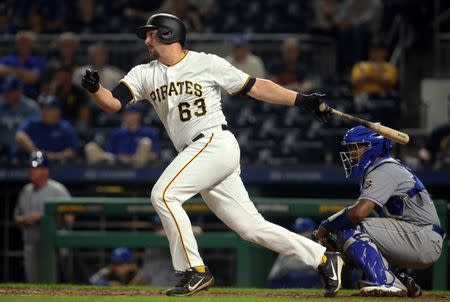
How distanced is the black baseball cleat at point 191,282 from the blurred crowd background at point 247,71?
3726mm

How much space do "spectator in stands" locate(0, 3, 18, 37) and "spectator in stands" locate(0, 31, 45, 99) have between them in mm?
1026

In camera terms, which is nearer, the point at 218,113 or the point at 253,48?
the point at 218,113

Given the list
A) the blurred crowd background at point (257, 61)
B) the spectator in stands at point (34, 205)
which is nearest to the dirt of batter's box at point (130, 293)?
the spectator in stands at point (34, 205)

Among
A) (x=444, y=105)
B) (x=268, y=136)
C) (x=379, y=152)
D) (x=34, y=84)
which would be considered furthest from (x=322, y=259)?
(x=34, y=84)

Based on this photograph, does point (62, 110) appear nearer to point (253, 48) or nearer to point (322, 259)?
point (253, 48)

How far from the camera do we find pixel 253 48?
14.2 metres

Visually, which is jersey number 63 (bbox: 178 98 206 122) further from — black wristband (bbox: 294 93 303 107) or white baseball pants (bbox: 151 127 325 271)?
black wristband (bbox: 294 93 303 107)

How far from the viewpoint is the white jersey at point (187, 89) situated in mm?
7145

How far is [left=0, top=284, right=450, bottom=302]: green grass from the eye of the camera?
271 inches

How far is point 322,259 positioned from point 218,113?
1091 mm

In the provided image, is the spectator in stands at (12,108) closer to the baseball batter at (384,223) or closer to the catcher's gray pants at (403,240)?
the baseball batter at (384,223)

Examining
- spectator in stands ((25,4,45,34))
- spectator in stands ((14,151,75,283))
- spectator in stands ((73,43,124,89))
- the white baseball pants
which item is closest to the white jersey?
the white baseball pants

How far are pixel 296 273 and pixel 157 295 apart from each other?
294 cm

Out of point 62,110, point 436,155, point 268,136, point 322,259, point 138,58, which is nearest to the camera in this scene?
point 322,259
